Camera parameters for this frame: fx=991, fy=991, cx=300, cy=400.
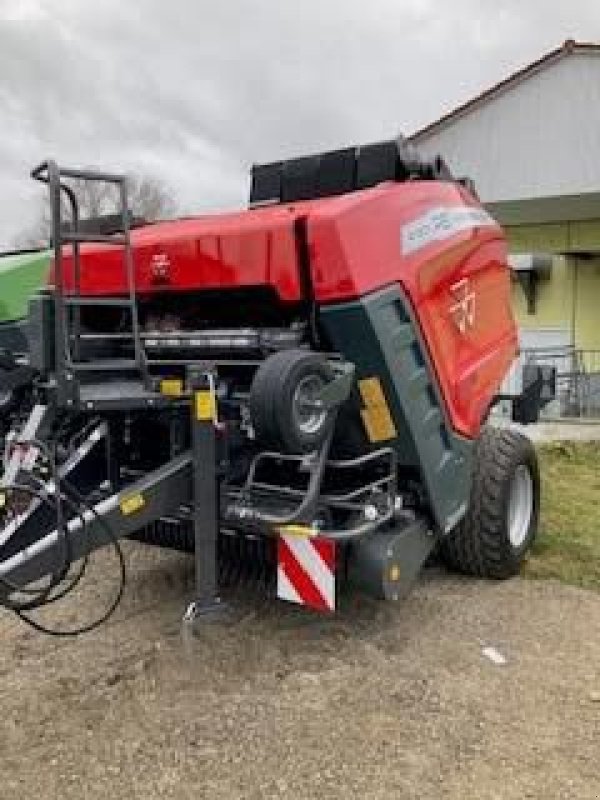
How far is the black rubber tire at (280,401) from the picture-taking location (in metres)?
3.62

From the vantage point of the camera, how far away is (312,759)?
3.38 meters

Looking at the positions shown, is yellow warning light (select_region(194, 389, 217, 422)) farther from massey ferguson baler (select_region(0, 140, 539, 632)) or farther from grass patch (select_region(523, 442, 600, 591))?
grass patch (select_region(523, 442, 600, 591))

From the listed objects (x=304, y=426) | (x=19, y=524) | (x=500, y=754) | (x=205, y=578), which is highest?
(x=304, y=426)

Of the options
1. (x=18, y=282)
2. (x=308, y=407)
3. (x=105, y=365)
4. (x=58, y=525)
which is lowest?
(x=58, y=525)

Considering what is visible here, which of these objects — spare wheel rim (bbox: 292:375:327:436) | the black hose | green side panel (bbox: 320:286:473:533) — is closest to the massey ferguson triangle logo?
green side panel (bbox: 320:286:473:533)

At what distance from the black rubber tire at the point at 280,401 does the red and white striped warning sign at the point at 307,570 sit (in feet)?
1.33

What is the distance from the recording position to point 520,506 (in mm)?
5551

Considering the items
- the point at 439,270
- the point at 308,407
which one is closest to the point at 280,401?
the point at 308,407

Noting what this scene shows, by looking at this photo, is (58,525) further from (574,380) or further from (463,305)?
(574,380)

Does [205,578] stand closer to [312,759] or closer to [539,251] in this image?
[312,759]

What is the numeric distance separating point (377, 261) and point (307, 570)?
50.8 inches

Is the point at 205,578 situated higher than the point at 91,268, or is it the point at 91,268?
the point at 91,268

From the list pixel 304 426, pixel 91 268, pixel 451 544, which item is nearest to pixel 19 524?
pixel 304 426

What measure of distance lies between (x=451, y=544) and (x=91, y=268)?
233 centimetres
